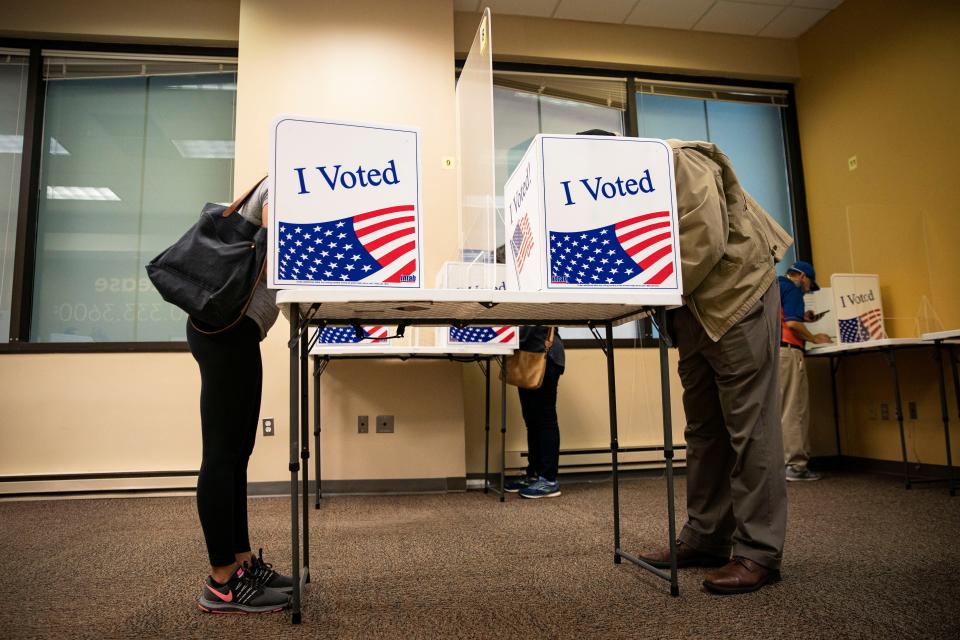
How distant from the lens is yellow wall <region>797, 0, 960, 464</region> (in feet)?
11.3

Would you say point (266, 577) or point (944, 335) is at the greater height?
point (944, 335)

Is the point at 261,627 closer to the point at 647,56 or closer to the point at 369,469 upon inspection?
the point at 369,469

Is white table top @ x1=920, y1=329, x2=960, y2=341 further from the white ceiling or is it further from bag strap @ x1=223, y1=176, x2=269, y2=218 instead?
bag strap @ x1=223, y1=176, x2=269, y2=218

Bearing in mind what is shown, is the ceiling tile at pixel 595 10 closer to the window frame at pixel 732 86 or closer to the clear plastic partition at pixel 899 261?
the window frame at pixel 732 86

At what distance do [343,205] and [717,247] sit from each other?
97 centimetres

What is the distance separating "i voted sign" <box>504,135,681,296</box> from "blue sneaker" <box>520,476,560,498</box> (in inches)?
69.5

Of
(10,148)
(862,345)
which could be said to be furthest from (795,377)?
(10,148)

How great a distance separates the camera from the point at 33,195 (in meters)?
3.61

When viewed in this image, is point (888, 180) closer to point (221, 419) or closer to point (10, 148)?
point (221, 419)

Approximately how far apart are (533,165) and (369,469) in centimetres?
229

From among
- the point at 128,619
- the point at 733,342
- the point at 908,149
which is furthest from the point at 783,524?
the point at 908,149

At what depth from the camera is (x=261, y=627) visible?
1.37m

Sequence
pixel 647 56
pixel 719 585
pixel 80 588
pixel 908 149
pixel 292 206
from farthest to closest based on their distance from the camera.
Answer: pixel 647 56 < pixel 908 149 < pixel 80 588 < pixel 719 585 < pixel 292 206

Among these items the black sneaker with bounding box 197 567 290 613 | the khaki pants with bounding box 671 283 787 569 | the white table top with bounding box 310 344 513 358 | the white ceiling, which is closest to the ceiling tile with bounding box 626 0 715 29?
the white ceiling
